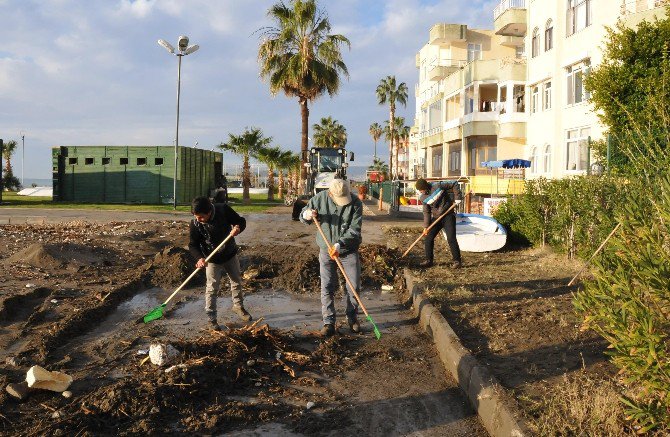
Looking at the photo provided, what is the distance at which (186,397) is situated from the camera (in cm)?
491

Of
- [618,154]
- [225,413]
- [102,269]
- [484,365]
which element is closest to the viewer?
[225,413]

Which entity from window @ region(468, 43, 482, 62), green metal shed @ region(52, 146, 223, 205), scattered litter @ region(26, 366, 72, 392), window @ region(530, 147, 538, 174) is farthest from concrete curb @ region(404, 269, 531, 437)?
window @ region(468, 43, 482, 62)

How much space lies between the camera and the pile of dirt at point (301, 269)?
1023cm

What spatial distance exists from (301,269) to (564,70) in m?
20.6

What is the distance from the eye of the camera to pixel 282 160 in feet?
159

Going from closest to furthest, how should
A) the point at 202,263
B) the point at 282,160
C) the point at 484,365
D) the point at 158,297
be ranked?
the point at 484,365 < the point at 202,263 < the point at 158,297 < the point at 282,160

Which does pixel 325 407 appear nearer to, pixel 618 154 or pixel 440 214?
pixel 440 214

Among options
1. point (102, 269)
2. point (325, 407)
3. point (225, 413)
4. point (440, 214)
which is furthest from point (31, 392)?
point (440, 214)

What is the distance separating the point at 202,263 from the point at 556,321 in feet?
13.0

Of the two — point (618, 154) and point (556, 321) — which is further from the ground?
point (618, 154)

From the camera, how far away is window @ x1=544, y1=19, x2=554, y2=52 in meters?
27.9

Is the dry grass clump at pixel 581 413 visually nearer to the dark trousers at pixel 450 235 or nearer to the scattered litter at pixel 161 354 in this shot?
the scattered litter at pixel 161 354

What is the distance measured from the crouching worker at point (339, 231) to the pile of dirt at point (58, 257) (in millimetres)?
5750

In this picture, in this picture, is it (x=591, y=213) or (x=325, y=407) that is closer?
(x=325, y=407)
